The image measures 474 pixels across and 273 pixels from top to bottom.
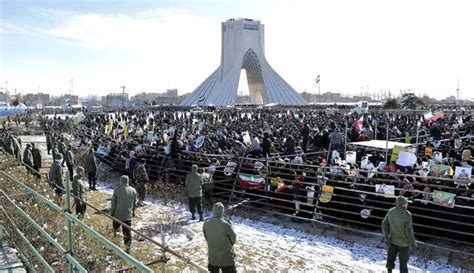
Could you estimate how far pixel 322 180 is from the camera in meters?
10.8

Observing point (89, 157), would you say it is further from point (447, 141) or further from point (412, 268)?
point (447, 141)

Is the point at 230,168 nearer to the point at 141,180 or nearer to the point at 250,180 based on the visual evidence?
the point at 250,180

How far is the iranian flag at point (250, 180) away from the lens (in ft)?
39.5

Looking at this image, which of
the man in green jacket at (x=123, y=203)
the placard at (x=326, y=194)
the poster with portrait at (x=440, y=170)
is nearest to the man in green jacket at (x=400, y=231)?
the poster with portrait at (x=440, y=170)

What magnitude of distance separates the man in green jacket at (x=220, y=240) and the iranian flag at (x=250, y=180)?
19.3ft

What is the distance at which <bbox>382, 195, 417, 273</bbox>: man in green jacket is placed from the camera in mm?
6938

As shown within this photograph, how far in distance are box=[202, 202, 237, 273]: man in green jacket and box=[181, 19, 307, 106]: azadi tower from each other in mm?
79348

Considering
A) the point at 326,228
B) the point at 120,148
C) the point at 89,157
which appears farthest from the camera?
the point at 120,148

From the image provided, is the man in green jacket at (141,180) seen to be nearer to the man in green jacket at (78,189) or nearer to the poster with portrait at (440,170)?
the man in green jacket at (78,189)

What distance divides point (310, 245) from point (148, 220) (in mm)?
4407

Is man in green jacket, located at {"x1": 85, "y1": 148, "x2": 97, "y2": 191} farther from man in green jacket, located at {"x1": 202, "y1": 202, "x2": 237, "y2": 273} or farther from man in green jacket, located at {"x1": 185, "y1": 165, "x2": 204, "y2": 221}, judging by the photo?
man in green jacket, located at {"x1": 202, "y1": 202, "x2": 237, "y2": 273}

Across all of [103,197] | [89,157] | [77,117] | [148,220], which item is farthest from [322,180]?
[77,117]

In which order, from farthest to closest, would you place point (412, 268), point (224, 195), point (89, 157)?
point (89, 157)
point (224, 195)
point (412, 268)

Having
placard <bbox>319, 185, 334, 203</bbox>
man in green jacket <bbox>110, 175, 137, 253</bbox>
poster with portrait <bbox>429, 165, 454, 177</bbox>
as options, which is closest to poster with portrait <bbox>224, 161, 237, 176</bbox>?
placard <bbox>319, 185, 334, 203</bbox>
